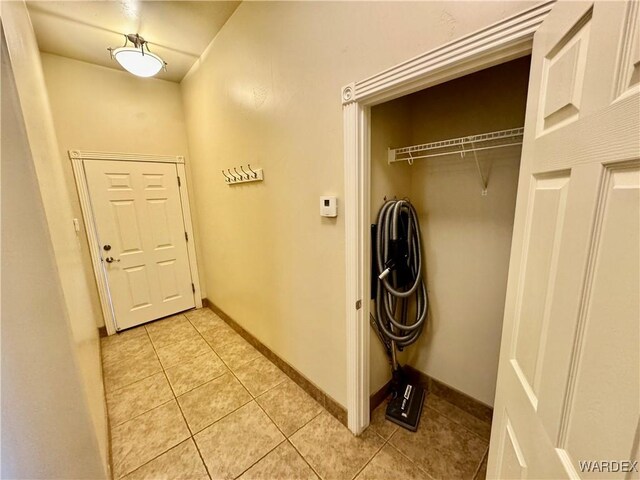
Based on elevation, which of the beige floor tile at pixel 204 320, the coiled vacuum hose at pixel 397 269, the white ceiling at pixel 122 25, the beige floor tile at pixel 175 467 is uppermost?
the white ceiling at pixel 122 25

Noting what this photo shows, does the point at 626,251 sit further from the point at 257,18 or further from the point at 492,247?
the point at 257,18

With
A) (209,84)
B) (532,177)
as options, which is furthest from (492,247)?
(209,84)

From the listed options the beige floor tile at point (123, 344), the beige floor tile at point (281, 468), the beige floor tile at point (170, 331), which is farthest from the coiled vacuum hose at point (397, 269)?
the beige floor tile at point (123, 344)

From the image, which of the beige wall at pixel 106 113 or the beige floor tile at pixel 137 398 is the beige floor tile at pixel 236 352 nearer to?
the beige floor tile at pixel 137 398

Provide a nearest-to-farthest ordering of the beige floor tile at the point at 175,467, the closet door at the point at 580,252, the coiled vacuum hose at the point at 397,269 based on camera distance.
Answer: the closet door at the point at 580,252 < the beige floor tile at the point at 175,467 < the coiled vacuum hose at the point at 397,269

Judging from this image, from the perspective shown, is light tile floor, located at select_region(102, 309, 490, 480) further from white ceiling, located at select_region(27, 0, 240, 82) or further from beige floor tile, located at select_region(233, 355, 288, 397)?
white ceiling, located at select_region(27, 0, 240, 82)

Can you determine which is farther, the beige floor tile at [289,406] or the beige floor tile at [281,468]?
the beige floor tile at [289,406]

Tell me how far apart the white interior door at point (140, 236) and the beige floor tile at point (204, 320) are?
20 cm

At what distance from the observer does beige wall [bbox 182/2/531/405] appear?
107cm

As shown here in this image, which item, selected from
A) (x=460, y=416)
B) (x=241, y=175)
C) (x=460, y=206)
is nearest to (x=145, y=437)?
(x=241, y=175)

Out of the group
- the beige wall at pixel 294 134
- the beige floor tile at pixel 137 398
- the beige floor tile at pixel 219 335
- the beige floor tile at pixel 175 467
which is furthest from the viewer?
the beige floor tile at pixel 219 335

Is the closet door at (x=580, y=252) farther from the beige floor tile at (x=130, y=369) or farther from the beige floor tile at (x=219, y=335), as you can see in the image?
the beige floor tile at (x=130, y=369)

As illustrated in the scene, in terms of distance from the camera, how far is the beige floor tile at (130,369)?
2098 millimetres

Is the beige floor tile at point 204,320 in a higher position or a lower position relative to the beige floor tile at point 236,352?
higher
